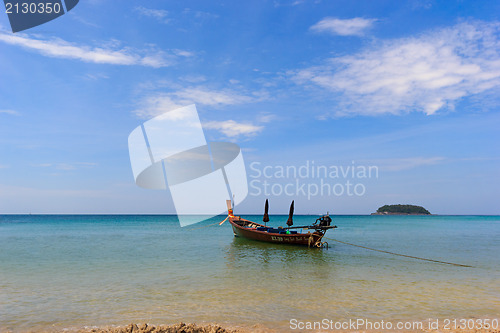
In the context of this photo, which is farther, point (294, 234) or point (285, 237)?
point (285, 237)

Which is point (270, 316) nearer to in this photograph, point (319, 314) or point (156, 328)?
point (319, 314)

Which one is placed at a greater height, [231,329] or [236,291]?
[231,329]

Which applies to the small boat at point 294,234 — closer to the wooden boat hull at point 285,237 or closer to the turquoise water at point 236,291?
the wooden boat hull at point 285,237

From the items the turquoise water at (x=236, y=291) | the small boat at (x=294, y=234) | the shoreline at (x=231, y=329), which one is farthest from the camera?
the small boat at (x=294, y=234)

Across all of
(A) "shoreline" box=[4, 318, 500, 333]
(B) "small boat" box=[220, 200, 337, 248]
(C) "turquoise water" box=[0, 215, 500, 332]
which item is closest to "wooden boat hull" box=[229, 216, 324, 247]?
(B) "small boat" box=[220, 200, 337, 248]

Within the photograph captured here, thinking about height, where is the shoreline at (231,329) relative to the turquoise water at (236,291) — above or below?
above

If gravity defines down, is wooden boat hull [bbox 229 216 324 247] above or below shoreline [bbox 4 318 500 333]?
below

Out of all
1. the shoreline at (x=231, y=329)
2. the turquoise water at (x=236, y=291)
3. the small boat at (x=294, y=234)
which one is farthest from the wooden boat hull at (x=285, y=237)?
the shoreline at (x=231, y=329)

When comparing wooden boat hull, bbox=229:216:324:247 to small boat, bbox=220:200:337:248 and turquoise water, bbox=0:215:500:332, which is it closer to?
small boat, bbox=220:200:337:248

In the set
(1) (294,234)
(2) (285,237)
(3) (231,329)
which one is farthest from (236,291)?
(2) (285,237)

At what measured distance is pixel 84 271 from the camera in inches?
638

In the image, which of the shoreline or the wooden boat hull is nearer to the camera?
the shoreline

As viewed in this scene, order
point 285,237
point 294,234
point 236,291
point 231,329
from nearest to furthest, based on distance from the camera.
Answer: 1. point 231,329
2. point 236,291
3. point 294,234
4. point 285,237

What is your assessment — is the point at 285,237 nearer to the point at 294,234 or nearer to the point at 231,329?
the point at 294,234
